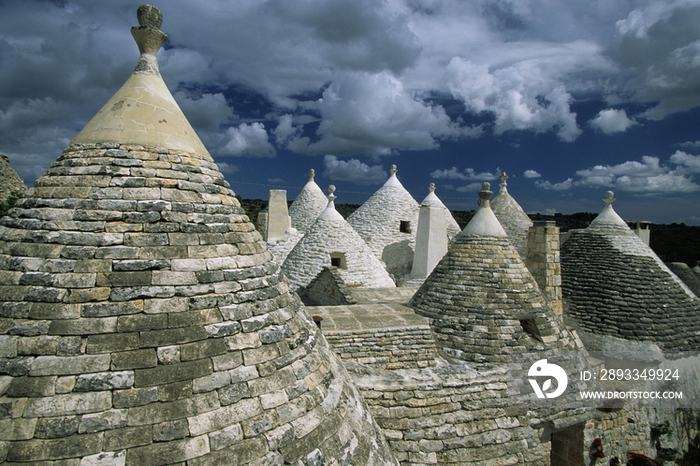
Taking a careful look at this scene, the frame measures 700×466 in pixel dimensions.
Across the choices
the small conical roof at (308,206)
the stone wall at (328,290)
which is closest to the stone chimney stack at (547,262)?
the stone wall at (328,290)

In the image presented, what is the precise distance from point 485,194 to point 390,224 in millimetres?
10503

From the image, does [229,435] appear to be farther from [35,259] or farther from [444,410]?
[444,410]

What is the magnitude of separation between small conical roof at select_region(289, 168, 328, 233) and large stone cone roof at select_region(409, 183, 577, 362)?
1237cm

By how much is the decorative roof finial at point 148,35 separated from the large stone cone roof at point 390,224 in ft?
47.0

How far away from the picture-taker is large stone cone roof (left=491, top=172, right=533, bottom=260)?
1738cm

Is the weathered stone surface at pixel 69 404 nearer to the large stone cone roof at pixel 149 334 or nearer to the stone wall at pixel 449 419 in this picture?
the large stone cone roof at pixel 149 334

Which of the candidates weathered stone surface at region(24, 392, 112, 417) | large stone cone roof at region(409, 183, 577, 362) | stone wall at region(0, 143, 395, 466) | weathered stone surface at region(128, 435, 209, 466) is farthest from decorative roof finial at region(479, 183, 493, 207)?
weathered stone surface at region(24, 392, 112, 417)

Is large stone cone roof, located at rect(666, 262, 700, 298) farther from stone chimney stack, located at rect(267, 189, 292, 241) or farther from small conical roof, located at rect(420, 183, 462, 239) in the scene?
stone chimney stack, located at rect(267, 189, 292, 241)

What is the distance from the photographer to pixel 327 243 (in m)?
13.2

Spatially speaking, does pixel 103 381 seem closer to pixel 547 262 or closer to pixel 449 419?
pixel 449 419

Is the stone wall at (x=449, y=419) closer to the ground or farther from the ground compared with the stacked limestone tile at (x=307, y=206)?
closer to the ground

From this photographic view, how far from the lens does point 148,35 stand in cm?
327

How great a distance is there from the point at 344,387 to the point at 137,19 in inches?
140

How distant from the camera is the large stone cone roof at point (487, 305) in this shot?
6.49 metres
